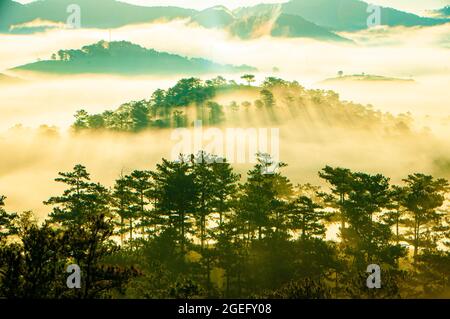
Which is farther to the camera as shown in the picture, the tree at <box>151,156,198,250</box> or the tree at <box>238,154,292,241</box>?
the tree at <box>151,156,198,250</box>

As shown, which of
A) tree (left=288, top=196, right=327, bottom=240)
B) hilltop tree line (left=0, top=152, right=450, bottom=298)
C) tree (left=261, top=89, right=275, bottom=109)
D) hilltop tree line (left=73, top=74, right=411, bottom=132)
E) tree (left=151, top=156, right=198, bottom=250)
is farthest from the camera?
tree (left=261, top=89, right=275, bottom=109)

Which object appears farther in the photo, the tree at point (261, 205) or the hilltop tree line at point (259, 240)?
the tree at point (261, 205)

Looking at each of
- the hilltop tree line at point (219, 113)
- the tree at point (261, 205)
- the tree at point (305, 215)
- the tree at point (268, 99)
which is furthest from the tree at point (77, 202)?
the tree at point (268, 99)

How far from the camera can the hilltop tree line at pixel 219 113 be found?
170750 millimetres

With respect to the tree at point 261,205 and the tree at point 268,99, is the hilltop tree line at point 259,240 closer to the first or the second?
the tree at point 261,205

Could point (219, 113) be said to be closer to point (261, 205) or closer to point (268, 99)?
point (268, 99)

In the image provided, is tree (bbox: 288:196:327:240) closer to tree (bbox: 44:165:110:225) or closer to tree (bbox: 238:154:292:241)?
tree (bbox: 238:154:292:241)

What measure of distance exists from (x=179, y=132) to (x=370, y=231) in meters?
128

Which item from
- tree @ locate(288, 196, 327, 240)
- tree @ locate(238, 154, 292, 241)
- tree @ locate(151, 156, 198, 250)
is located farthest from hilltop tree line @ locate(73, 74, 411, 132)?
tree @ locate(288, 196, 327, 240)

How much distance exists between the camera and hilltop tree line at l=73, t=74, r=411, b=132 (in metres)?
171

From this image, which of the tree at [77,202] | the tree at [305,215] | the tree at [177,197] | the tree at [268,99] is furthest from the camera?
the tree at [268,99]

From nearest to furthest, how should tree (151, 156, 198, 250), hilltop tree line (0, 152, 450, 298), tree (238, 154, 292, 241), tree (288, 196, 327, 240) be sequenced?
hilltop tree line (0, 152, 450, 298)
tree (288, 196, 327, 240)
tree (238, 154, 292, 241)
tree (151, 156, 198, 250)

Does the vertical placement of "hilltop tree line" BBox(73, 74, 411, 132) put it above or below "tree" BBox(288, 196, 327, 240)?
above
